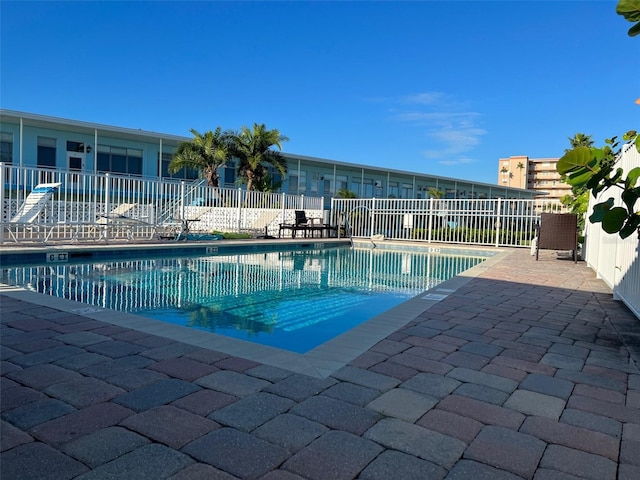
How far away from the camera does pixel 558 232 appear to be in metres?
9.30

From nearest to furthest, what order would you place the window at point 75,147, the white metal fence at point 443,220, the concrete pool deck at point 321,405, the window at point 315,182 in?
the concrete pool deck at point 321,405 → the white metal fence at point 443,220 → the window at point 75,147 → the window at point 315,182

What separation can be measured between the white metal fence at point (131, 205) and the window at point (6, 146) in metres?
8.36

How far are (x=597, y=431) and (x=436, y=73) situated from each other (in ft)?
59.1

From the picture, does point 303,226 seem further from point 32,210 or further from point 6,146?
point 6,146

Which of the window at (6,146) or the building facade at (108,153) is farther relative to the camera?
the building facade at (108,153)

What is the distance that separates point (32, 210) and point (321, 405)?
9.33 metres

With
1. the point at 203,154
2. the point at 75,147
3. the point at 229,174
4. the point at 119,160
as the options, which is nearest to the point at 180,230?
the point at 203,154

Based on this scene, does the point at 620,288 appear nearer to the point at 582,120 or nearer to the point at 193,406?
the point at 193,406

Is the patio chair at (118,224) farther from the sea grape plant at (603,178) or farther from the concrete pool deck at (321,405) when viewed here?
the sea grape plant at (603,178)

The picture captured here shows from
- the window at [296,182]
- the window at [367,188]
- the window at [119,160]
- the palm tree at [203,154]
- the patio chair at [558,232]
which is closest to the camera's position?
the patio chair at [558,232]

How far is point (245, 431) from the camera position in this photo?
1.81 metres

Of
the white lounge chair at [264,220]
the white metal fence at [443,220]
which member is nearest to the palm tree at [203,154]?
the white lounge chair at [264,220]

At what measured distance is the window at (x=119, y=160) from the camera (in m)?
21.3

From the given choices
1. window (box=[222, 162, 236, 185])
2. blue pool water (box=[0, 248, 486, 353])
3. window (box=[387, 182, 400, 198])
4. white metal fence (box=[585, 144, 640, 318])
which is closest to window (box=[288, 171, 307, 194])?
window (box=[222, 162, 236, 185])
